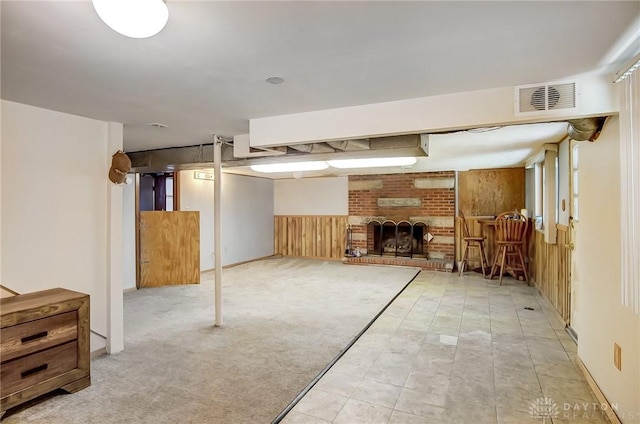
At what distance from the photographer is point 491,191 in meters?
6.82

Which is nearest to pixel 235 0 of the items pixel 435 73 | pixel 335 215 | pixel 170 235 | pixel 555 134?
pixel 435 73

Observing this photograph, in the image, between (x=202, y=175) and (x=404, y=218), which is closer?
(x=202, y=175)

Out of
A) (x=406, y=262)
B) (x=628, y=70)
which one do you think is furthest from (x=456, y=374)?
(x=406, y=262)

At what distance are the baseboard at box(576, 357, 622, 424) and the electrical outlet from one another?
0.27 metres

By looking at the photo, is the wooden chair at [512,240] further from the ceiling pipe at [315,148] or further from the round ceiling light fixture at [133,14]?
the round ceiling light fixture at [133,14]

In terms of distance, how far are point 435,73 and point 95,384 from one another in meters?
3.17

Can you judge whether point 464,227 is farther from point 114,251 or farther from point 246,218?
point 114,251

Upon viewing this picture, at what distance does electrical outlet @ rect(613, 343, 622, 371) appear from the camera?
1.99 metres

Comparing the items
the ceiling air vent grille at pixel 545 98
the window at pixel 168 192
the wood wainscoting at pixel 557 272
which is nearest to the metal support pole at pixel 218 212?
the ceiling air vent grille at pixel 545 98

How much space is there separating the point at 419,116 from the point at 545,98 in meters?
0.77

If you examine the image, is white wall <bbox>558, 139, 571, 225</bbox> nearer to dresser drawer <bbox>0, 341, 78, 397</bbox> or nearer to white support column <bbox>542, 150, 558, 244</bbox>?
white support column <bbox>542, 150, 558, 244</bbox>

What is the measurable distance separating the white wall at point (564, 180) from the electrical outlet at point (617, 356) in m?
1.91

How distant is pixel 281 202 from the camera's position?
9070 millimetres

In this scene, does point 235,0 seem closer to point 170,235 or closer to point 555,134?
A: point 555,134
